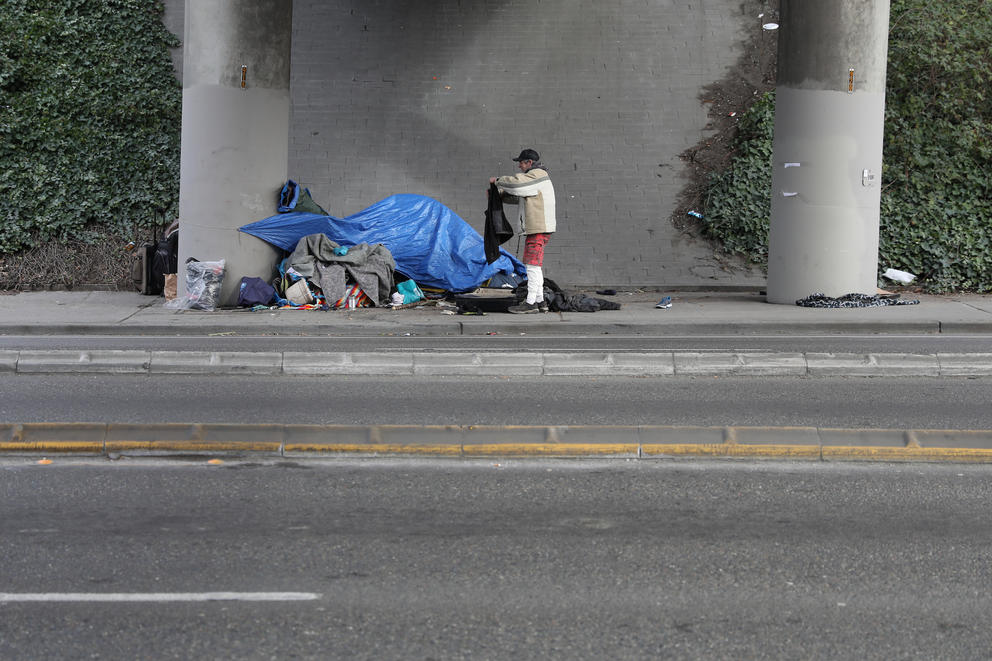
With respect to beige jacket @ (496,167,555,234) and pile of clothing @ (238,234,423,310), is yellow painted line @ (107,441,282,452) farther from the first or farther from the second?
pile of clothing @ (238,234,423,310)

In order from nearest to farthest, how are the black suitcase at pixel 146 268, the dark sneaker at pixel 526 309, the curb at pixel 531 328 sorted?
1. the curb at pixel 531 328
2. the dark sneaker at pixel 526 309
3. the black suitcase at pixel 146 268

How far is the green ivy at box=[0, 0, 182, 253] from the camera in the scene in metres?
19.3

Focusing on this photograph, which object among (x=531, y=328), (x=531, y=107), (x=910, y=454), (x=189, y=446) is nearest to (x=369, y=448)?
(x=189, y=446)

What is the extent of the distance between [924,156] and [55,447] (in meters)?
16.8

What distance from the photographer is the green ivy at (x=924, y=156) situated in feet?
58.7

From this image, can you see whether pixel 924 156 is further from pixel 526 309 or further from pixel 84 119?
pixel 84 119

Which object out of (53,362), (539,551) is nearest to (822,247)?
(53,362)

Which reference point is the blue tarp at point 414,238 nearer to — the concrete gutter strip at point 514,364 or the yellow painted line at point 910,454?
the concrete gutter strip at point 514,364

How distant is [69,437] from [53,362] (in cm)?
341

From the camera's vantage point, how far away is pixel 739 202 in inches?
769

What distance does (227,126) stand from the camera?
1498cm

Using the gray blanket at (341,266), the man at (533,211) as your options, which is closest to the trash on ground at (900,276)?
the man at (533,211)

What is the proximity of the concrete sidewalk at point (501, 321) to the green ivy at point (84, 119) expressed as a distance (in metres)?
4.79

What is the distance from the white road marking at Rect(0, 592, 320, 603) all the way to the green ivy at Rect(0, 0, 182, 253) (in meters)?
15.4
